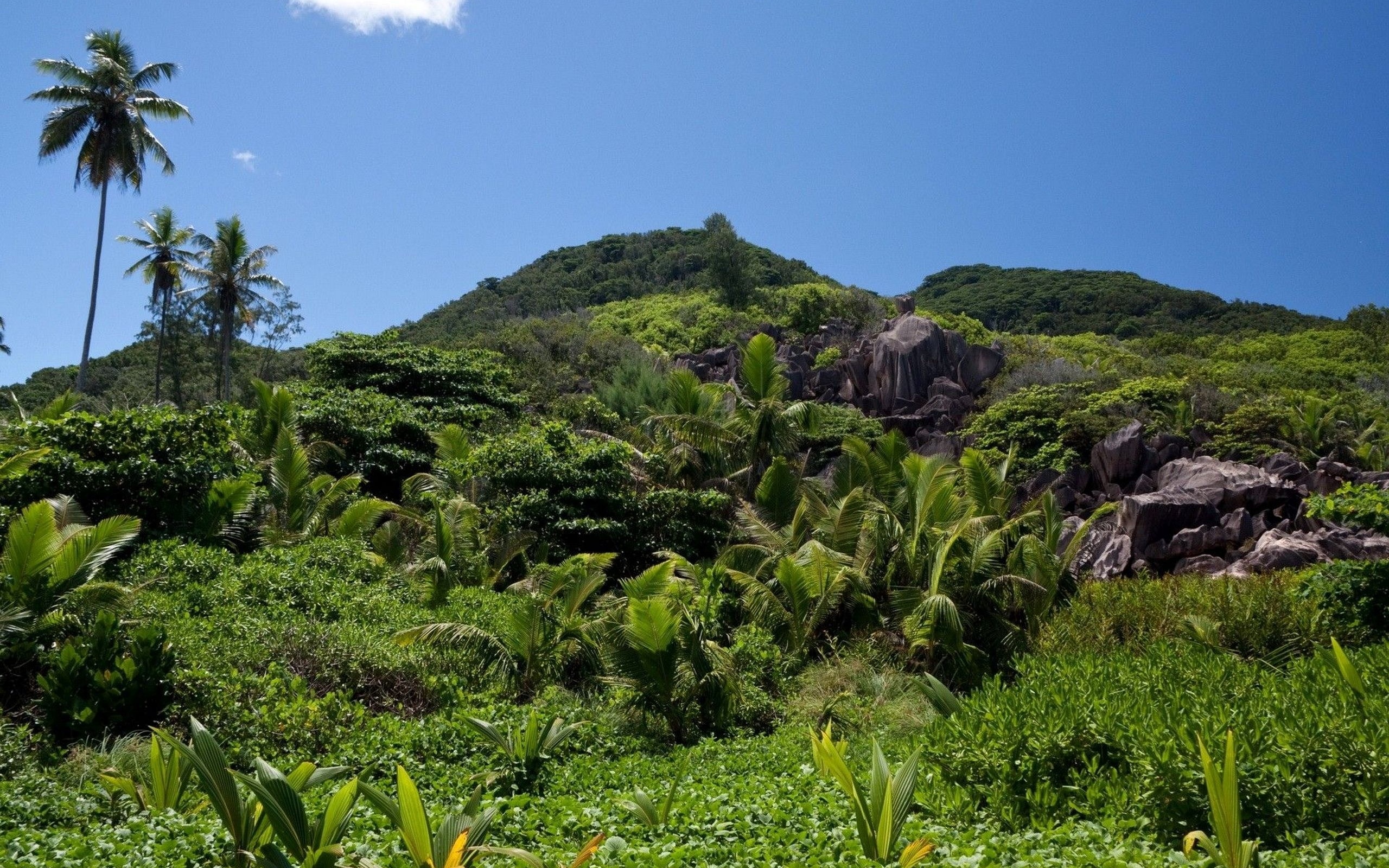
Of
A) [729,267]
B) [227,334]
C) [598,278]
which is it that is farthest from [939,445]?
[598,278]

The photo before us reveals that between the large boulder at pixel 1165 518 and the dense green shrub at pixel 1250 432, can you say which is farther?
the dense green shrub at pixel 1250 432

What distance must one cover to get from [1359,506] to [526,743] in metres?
7.63

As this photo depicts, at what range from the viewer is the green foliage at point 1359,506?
7742mm

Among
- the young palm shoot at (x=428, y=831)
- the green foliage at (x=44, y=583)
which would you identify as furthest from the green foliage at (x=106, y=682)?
the young palm shoot at (x=428, y=831)

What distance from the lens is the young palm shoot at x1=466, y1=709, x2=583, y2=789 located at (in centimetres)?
627

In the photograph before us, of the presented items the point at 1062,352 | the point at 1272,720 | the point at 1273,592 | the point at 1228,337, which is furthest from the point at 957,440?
the point at 1228,337

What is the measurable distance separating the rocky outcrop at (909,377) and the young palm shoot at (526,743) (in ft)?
53.3

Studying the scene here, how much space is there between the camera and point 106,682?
6.97m

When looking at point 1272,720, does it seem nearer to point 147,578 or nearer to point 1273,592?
point 1273,592

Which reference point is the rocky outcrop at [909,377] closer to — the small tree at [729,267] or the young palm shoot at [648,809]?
the small tree at [729,267]

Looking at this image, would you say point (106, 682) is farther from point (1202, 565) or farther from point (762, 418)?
point (1202, 565)

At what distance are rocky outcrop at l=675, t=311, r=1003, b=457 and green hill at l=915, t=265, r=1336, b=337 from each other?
17.1 meters

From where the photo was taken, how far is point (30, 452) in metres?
10.1

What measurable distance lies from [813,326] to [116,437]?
25729 mm
